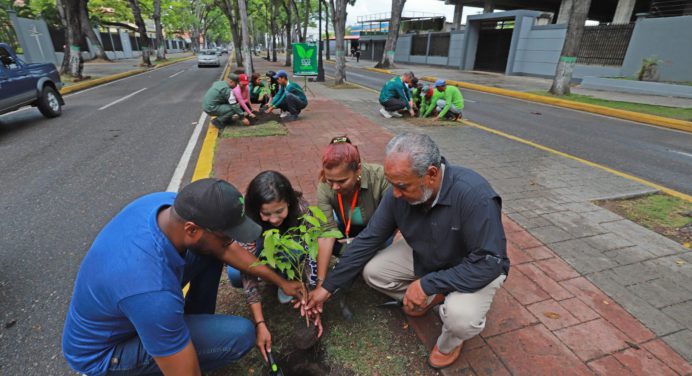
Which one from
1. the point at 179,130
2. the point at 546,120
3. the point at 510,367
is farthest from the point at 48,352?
the point at 546,120

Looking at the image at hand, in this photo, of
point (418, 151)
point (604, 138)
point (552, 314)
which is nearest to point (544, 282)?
point (552, 314)

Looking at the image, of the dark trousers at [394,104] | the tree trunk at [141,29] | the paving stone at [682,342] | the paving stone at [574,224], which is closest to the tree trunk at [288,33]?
the tree trunk at [141,29]

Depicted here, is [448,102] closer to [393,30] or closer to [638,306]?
[638,306]

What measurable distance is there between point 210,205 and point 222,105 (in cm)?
621

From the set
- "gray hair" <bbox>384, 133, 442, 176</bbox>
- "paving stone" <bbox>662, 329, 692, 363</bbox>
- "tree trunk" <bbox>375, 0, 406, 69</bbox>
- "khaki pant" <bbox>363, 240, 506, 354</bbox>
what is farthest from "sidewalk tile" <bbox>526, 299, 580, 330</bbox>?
"tree trunk" <bbox>375, 0, 406, 69</bbox>

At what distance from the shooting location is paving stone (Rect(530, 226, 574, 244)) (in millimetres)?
3203

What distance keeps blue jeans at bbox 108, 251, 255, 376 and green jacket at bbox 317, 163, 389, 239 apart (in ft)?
2.62

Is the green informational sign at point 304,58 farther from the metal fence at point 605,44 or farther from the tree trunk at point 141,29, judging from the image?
the tree trunk at point 141,29

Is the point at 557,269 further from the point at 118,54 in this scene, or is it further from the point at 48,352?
the point at 118,54

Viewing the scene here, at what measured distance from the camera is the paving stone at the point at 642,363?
1890 millimetres

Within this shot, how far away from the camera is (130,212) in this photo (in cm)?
147

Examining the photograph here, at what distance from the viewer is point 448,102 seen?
26.3 feet

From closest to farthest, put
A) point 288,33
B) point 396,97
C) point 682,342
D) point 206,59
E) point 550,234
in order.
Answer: point 682,342, point 550,234, point 396,97, point 206,59, point 288,33

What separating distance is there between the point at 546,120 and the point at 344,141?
8.56m
